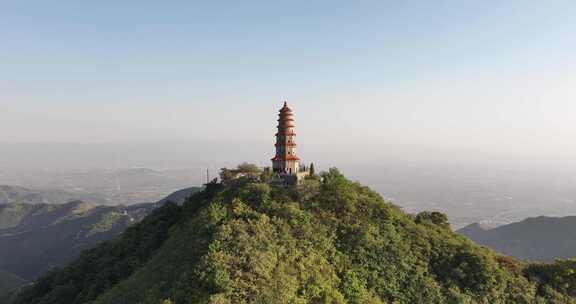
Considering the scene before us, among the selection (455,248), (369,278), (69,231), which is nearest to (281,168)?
(369,278)

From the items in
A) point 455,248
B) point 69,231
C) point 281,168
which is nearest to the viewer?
point 455,248

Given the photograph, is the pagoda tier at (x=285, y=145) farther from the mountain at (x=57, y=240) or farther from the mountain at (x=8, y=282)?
the mountain at (x=57, y=240)

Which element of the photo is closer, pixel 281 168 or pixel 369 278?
pixel 369 278

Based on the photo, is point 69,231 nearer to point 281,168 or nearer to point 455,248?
point 281,168

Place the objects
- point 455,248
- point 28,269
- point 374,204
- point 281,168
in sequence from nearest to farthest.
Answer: point 455,248, point 374,204, point 281,168, point 28,269

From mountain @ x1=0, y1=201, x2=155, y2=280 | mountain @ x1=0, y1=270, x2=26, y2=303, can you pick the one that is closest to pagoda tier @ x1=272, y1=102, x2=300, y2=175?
mountain @ x1=0, y1=270, x2=26, y2=303

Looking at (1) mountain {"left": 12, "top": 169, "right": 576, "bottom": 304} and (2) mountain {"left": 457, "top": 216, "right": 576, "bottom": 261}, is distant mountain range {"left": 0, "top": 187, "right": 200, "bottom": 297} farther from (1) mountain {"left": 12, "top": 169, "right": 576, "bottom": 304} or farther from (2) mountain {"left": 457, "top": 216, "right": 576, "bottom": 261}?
→ (2) mountain {"left": 457, "top": 216, "right": 576, "bottom": 261}

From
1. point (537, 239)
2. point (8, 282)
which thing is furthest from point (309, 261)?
point (537, 239)

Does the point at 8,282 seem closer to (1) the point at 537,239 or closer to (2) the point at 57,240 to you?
(2) the point at 57,240
